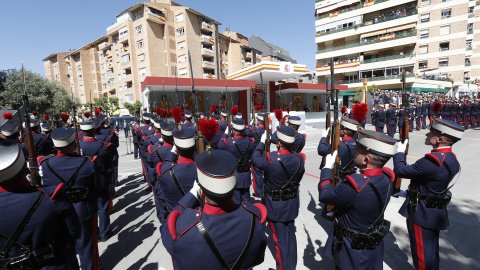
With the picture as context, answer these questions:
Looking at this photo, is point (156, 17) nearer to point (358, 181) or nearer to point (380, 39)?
point (380, 39)

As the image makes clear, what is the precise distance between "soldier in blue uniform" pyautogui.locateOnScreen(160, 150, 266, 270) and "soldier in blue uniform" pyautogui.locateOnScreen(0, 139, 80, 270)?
109 centimetres

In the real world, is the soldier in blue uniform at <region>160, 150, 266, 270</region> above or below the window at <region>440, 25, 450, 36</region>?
below

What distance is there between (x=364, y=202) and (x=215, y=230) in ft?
4.73

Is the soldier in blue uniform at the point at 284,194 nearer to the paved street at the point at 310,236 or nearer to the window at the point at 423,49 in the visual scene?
the paved street at the point at 310,236

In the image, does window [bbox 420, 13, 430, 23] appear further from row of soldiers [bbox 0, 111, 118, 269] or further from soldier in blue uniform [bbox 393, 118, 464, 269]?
row of soldiers [bbox 0, 111, 118, 269]

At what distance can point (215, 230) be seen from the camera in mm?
1443

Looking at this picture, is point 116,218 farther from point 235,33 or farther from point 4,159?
point 235,33

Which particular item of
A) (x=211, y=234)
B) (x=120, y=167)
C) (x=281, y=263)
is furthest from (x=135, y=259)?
(x=120, y=167)

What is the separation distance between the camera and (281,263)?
3.05 meters

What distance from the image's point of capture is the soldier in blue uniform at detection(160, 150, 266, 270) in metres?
1.43

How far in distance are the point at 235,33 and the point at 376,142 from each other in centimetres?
5464

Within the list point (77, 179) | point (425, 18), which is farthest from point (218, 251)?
point (425, 18)

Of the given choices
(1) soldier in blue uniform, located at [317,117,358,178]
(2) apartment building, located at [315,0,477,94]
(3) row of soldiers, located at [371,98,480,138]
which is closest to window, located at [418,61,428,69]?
(2) apartment building, located at [315,0,477,94]

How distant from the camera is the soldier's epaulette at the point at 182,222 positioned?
145 centimetres
